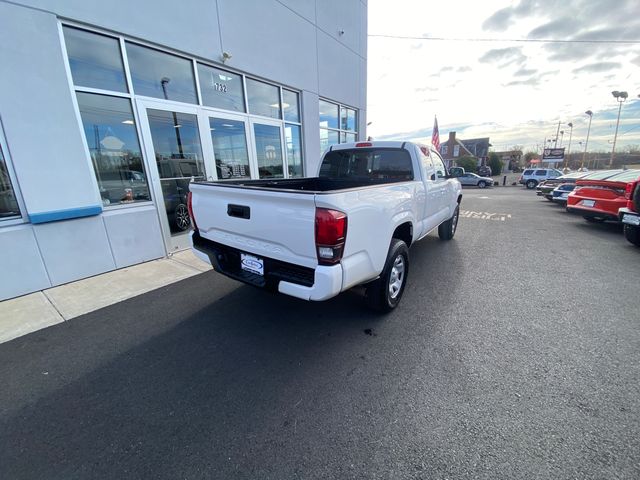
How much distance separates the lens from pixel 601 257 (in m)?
5.09

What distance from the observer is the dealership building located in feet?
12.0

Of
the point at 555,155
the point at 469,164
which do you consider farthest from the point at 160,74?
the point at 555,155

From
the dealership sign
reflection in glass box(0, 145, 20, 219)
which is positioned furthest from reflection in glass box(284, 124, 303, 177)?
the dealership sign

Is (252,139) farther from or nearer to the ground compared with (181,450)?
farther from the ground

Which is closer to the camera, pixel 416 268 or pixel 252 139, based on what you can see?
pixel 416 268

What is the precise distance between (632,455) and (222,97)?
294 inches

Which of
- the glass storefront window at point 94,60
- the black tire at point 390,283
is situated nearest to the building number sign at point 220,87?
the glass storefront window at point 94,60

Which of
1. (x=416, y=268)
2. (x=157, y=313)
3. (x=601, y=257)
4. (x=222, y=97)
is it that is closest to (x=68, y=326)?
(x=157, y=313)

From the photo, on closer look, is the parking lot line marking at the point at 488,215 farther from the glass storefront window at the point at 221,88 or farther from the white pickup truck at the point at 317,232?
the glass storefront window at the point at 221,88

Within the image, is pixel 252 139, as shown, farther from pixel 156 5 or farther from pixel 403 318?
pixel 403 318

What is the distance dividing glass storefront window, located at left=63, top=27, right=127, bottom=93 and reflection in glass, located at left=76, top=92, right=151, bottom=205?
0.20 meters

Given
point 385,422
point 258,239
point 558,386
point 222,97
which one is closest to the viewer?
point 385,422

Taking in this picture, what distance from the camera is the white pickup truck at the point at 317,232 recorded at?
7.27 ft

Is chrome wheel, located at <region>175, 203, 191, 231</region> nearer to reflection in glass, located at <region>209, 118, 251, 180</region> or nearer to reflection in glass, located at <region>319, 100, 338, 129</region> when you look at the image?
reflection in glass, located at <region>209, 118, 251, 180</region>
